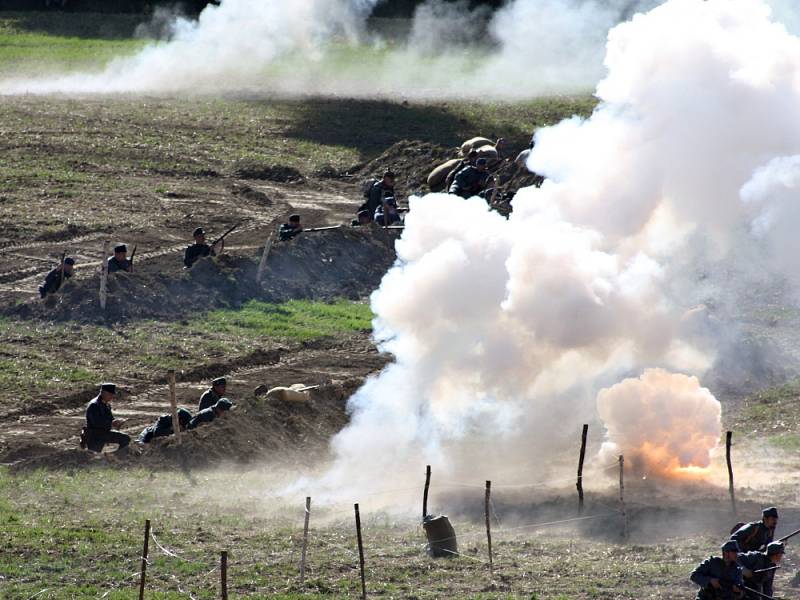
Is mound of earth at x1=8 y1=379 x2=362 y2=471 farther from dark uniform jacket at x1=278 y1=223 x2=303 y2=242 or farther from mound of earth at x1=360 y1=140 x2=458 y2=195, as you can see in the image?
mound of earth at x1=360 y1=140 x2=458 y2=195

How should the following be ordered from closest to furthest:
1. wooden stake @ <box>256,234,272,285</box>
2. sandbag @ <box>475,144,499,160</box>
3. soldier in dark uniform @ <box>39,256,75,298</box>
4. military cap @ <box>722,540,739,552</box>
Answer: military cap @ <box>722,540,739,552</box> → soldier in dark uniform @ <box>39,256,75,298</box> → wooden stake @ <box>256,234,272,285</box> → sandbag @ <box>475,144,499,160</box>

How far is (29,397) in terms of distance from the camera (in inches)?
1233

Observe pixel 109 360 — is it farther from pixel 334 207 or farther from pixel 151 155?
pixel 151 155

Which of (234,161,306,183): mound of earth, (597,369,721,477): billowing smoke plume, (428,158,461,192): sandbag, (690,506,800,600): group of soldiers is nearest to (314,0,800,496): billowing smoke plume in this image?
(597,369,721,477): billowing smoke plume

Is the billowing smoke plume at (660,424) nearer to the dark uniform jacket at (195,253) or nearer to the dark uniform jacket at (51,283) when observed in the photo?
the dark uniform jacket at (195,253)

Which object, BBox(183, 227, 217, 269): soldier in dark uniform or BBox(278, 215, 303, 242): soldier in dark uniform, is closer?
BBox(183, 227, 217, 269): soldier in dark uniform

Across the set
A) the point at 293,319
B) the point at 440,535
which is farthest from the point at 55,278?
the point at 440,535

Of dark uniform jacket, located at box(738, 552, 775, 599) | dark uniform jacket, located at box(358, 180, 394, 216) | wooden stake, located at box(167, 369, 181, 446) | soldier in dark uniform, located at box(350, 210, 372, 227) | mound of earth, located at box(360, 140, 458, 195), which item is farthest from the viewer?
mound of earth, located at box(360, 140, 458, 195)

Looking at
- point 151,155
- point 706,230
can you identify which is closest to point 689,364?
point 706,230

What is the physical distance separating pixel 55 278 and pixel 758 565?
72.3ft

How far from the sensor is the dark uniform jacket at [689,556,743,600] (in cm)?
1914

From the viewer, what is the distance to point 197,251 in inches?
1554

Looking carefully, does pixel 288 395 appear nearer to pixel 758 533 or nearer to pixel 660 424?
pixel 660 424

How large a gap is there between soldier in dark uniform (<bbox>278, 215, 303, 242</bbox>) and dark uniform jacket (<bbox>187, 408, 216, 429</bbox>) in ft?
40.6
